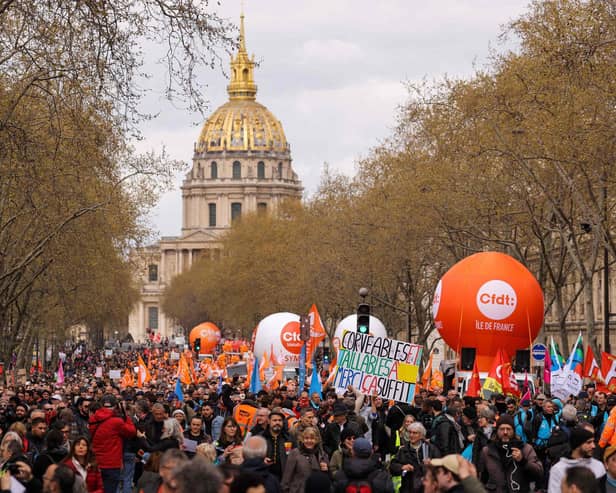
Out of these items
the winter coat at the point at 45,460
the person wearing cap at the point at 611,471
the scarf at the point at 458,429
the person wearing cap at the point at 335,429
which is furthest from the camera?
the scarf at the point at 458,429

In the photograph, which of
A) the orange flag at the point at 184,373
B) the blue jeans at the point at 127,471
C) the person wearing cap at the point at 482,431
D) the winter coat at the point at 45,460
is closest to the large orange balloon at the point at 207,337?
the orange flag at the point at 184,373

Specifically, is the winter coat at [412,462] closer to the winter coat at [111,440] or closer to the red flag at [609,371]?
the winter coat at [111,440]

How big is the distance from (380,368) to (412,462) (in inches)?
258

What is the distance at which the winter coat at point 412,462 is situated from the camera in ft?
50.3

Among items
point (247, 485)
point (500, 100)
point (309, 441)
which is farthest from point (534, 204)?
point (247, 485)

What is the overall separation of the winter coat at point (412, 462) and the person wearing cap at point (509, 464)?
576mm

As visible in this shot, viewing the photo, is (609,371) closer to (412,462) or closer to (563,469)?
(412,462)

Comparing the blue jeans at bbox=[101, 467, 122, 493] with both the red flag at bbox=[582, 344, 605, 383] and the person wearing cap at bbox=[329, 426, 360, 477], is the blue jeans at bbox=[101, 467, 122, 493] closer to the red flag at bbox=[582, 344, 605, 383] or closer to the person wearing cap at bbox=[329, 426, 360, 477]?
the person wearing cap at bbox=[329, 426, 360, 477]

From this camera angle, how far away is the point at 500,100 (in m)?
41.3

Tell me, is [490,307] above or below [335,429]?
above

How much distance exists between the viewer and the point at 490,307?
32094 mm

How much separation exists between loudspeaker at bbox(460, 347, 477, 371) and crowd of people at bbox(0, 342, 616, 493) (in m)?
8.51

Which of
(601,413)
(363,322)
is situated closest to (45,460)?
(601,413)

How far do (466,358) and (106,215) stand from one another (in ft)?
43.3
